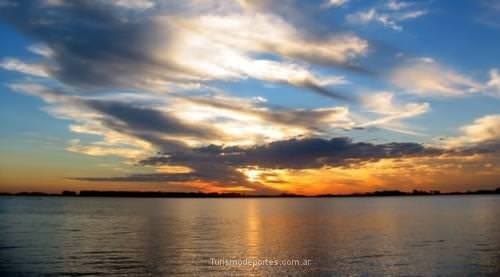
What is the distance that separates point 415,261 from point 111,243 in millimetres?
37166

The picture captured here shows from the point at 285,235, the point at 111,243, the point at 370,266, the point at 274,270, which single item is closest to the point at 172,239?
the point at 111,243

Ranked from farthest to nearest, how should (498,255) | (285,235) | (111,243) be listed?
(285,235) → (111,243) → (498,255)

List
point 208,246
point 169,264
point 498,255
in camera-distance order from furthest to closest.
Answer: point 208,246 → point 498,255 → point 169,264

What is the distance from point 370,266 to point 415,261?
19.0 ft

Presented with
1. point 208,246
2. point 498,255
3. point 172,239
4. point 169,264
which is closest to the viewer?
point 169,264

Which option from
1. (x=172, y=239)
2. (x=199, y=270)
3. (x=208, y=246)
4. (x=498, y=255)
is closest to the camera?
(x=199, y=270)

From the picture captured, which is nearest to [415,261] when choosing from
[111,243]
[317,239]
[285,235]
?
[317,239]

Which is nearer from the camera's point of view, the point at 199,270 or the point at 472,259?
the point at 199,270

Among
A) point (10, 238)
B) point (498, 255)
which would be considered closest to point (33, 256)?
point (10, 238)

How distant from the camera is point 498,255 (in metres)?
48.5

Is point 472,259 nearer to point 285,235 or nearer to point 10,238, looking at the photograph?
point 285,235

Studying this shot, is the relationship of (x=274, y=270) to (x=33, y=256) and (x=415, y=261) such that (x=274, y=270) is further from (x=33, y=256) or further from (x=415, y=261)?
(x=33, y=256)

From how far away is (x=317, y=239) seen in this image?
212 ft

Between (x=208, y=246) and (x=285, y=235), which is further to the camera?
(x=285, y=235)
